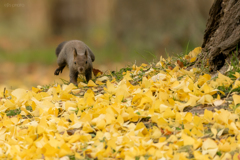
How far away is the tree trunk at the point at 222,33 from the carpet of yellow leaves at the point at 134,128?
33 centimetres

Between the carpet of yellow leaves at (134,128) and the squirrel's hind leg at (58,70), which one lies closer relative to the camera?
the carpet of yellow leaves at (134,128)

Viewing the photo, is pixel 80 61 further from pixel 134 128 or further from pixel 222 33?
pixel 134 128

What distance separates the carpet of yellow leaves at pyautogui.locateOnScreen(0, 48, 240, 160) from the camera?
1.88 meters

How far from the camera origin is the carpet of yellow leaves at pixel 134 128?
1884 mm

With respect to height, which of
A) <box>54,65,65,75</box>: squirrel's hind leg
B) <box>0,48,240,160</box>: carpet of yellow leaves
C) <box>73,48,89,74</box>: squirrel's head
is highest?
<box>54,65,65,75</box>: squirrel's hind leg

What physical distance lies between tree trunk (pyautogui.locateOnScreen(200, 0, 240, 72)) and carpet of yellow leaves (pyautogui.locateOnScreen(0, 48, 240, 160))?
33 cm

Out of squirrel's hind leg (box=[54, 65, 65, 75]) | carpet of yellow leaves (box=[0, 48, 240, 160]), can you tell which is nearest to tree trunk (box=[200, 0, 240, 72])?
carpet of yellow leaves (box=[0, 48, 240, 160])

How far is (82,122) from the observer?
2.44 metres

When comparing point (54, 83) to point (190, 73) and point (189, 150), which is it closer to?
point (190, 73)

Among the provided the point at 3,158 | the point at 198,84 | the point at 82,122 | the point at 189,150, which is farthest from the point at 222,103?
the point at 3,158

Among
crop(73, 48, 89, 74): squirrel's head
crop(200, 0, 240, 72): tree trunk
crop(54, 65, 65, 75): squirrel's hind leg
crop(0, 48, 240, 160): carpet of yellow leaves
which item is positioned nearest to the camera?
crop(0, 48, 240, 160): carpet of yellow leaves

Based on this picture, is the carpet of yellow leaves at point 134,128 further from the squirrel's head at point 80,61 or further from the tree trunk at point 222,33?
the squirrel's head at point 80,61

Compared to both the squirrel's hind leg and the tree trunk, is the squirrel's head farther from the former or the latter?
the tree trunk

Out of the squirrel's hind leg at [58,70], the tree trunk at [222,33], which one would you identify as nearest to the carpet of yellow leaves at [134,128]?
the tree trunk at [222,33]
